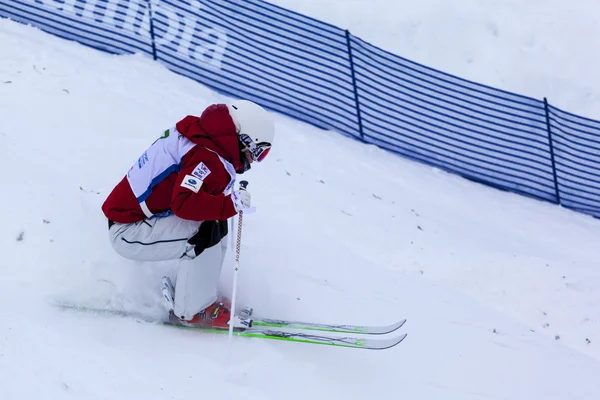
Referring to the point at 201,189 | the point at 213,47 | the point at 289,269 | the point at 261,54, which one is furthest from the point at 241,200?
the point at 213,47

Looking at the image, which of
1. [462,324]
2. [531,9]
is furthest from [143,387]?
[531,9]

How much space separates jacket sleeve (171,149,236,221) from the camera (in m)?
4.20

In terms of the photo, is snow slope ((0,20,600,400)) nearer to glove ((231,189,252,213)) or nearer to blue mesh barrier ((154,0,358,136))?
blue mesh barrier ((154,0,358,136))

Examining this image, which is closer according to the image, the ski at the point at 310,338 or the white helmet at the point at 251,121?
the white helmet at the point at 251,121

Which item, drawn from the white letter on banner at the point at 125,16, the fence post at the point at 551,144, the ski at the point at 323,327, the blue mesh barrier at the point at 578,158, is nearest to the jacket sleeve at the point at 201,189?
the ski at the point at 323,327

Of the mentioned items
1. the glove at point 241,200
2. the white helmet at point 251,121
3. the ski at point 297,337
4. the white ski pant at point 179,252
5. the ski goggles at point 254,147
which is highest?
the white helmet at point 251,121

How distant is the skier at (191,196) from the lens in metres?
4.27

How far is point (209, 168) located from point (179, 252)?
2.38ft

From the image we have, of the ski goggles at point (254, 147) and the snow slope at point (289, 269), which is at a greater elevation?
the ski goggles at point (254, 147)

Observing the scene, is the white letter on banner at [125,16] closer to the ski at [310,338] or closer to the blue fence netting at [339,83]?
the blue fence netting at [339,83]

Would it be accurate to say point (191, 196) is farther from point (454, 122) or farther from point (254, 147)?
point (454, 122)

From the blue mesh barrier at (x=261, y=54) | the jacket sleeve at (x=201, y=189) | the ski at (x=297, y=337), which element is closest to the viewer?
the jacket sleeve at (x=201, y=189)

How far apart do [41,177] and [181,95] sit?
9.98ft

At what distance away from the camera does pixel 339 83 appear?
8812 mm
